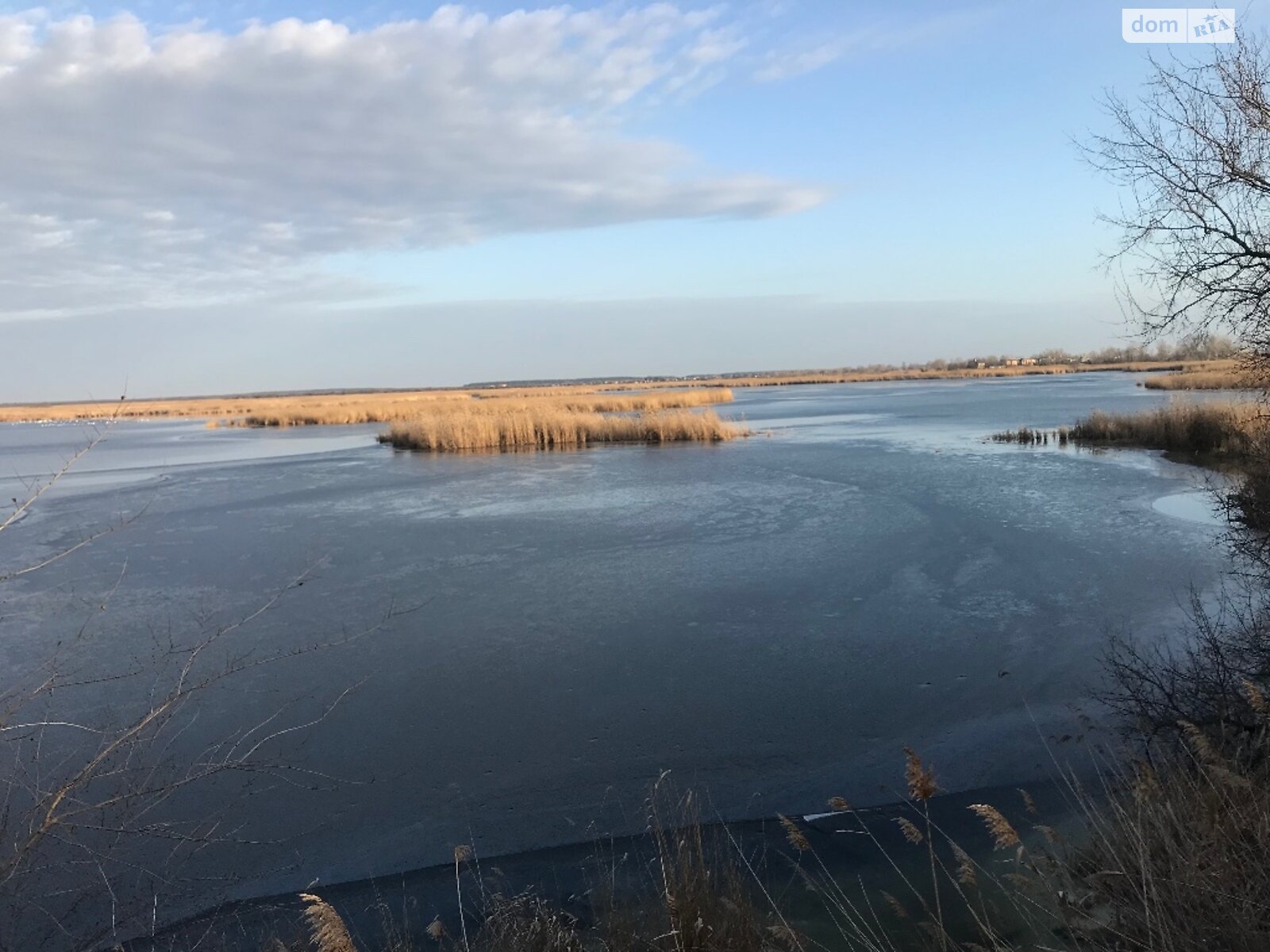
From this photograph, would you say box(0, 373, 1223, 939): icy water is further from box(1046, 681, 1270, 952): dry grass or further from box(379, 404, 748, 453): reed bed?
box(379, 404, 748, 453): reed bed

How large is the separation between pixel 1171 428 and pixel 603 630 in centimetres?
1389

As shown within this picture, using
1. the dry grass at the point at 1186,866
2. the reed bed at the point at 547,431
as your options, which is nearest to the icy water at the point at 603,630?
the dry grass at the point at 1186,866

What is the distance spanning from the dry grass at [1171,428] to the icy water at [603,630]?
3.00 m

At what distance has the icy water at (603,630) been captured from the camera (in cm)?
Result: 384

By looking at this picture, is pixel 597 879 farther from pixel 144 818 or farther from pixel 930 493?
pixel 930 493

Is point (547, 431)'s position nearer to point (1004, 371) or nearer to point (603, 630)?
point (603, 630)

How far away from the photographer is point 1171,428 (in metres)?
15.7

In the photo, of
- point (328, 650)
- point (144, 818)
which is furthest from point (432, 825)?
point (328, 650)

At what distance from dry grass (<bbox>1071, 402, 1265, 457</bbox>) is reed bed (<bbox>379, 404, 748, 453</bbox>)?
7.72 meters

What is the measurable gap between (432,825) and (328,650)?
2.56m

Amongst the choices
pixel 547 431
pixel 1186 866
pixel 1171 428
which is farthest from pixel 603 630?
pixel 547 431

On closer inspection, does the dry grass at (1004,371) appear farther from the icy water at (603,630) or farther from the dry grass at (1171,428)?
the icy water at (603,630)

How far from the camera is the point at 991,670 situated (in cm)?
503

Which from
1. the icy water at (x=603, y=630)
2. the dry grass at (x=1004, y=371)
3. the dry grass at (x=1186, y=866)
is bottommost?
the icy water at (x=603, y=630)
